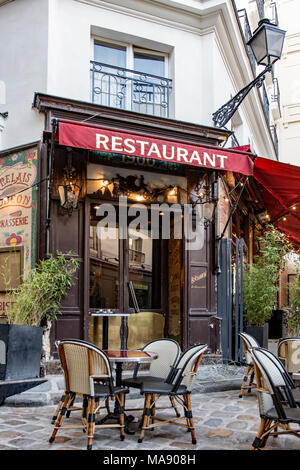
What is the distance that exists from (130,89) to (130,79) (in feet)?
0.59

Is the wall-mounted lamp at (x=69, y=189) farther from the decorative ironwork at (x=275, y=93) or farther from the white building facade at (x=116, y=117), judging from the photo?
the decorative ironwork at (x=275, y=93)

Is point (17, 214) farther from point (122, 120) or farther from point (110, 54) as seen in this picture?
point (110, 54)

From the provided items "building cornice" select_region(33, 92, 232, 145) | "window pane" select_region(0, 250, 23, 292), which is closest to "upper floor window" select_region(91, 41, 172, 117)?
"building cornice" select_region(33, 92, 232, 145)

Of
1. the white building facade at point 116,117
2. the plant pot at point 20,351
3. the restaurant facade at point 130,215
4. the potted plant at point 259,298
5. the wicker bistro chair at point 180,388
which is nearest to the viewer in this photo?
the wicker bistro chair at point 180,388

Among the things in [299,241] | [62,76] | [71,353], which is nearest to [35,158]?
[62,76]

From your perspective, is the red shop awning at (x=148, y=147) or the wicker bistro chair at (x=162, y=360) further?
the red shop awning at (x=148, y=147)

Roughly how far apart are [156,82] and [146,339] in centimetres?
491

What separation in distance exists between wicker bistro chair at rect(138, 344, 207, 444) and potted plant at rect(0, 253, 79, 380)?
7.14 feet

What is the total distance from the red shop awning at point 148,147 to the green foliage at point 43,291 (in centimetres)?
183

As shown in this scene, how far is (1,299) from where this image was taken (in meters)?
8.23

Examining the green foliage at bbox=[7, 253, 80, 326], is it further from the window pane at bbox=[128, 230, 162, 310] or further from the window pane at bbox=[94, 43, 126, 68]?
the window pane at bbox=[94, 43, 126, 68]

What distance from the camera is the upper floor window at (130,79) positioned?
8.94 meters

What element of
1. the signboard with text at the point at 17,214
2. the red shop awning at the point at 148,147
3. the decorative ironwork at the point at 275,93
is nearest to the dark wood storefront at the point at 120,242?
the signboard with text at the point at 17,214

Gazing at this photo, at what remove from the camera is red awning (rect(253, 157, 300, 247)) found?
30.7 feet
